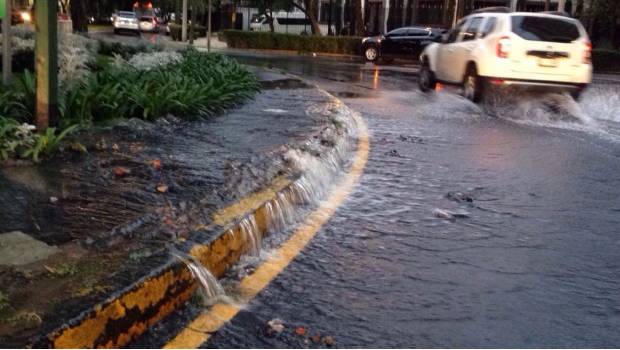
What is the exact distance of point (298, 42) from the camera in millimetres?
38344

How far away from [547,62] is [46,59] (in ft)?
29.5

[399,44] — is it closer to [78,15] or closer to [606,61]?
[606,61]

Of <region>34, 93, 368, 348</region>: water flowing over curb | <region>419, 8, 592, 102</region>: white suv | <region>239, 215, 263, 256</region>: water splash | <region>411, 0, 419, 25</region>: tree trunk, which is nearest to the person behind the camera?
<region>34, 93, 368, 348</region>: water flowing over curb

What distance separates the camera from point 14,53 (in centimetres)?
1242

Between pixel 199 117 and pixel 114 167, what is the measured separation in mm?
3363

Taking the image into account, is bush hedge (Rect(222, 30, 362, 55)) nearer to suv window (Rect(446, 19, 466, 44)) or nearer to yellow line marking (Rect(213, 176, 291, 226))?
suv window (Rect(446, 19, 466, 44))

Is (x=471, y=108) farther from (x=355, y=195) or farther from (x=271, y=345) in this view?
(x=271, y=345)

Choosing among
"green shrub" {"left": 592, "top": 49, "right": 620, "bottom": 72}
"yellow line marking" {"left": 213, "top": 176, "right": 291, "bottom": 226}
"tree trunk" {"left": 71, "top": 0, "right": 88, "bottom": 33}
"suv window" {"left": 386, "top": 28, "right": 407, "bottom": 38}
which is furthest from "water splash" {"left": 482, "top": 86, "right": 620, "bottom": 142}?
"green shrub" {"left": 592, "top": 49, "right": 620, "bottom": 72}

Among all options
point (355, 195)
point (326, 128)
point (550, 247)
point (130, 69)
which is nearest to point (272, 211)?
point (355, 195)

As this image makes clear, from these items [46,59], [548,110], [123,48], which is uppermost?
[46,59]

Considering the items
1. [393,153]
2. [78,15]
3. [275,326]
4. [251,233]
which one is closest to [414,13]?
[78,15]

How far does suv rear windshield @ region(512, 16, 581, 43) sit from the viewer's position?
42.2 ft

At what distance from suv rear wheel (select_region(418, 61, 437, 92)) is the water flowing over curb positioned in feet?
29.9

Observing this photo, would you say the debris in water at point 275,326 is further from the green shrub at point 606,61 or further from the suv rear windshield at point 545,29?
the green shrub at point 606,61
